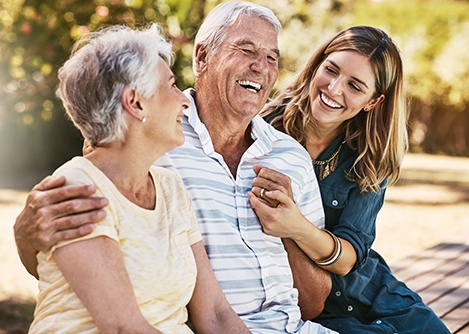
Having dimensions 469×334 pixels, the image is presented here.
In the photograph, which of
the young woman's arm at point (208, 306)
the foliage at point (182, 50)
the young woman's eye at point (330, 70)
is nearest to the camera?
the young woman's arm at point (208, 306)

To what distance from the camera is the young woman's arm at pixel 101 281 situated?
178cm

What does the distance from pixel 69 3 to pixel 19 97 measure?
798mm

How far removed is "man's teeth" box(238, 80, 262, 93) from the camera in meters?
2.46

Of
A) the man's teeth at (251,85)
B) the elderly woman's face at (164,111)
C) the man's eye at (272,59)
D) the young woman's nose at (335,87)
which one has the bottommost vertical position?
the elderly woman's face at (164,111)

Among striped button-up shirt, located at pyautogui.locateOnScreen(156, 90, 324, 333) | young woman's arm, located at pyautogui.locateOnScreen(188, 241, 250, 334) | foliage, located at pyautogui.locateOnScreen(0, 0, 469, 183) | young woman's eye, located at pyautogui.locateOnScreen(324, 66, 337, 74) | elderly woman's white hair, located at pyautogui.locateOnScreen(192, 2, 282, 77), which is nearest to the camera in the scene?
young woman's arm, located at pyautogui.locateOnScreen(188, 241, 250, 334)

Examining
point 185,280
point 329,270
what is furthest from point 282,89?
point 185,280

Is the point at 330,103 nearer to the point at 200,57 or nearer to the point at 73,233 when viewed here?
the point at 200,57

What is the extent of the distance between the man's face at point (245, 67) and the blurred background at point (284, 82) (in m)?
0.94

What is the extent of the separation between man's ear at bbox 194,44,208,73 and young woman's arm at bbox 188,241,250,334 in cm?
67

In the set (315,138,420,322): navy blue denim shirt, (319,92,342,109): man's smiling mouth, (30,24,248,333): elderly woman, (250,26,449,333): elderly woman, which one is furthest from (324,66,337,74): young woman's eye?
(30,24,248,333): elderly woman

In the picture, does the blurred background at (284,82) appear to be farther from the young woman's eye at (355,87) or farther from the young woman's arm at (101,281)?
the young woman's arm at (101,281)

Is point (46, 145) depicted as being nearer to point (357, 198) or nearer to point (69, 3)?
point (69, 3)

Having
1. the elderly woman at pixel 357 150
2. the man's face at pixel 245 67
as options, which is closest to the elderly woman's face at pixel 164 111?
the man's face at pixel 245 67

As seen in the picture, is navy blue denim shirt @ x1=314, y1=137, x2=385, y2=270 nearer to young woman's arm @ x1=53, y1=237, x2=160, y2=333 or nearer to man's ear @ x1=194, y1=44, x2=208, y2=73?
man's ear @ x1=194, y1=44, x2=208, y2=73
